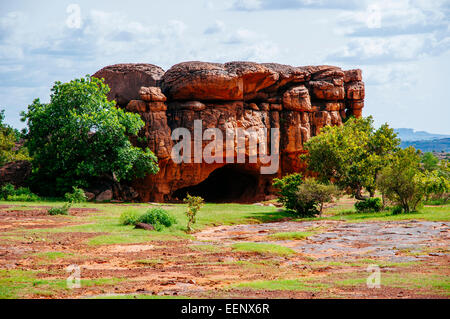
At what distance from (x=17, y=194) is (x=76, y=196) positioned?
4.01m

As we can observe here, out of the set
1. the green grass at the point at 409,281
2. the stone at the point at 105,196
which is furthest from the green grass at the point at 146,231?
the green grass at the point at 409,281

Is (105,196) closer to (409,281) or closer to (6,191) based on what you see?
(6,191)

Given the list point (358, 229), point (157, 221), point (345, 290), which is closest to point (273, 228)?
point (358, 229)

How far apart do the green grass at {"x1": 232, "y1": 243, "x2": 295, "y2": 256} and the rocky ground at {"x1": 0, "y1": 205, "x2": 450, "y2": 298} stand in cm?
3

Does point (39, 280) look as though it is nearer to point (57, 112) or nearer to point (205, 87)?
point (57, 112)

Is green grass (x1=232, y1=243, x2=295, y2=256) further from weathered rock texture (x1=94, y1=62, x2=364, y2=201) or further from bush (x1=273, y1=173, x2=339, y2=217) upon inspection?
weathered rock texture (x1=94, y1=62, x2=364, y2=201)

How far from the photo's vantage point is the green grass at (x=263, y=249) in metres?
16.8

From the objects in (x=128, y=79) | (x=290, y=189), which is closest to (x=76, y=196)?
A: (x=128, y=79)

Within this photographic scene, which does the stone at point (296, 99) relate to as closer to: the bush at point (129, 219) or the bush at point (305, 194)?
the bush at point (305, 194)

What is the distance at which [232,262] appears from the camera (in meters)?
15.2

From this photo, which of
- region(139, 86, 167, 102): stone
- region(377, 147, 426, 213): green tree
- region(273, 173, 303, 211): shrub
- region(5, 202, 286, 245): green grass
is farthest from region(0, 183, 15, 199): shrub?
region(377, 147, 426, 213): green tree

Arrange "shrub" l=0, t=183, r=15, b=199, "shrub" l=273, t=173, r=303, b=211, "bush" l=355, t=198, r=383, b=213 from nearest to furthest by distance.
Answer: "shrub" l=273, t=173, r=303, b=211
"bush" l=355, t=198, r=383, b=213
"shrub" l=0, t=183, r=15, b=199

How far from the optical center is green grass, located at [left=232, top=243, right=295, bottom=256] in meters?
16.8
